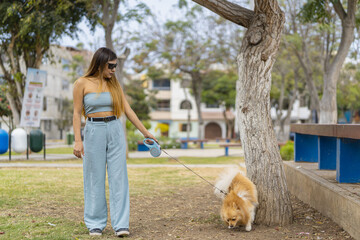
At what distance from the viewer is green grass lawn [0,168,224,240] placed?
15.9 feet

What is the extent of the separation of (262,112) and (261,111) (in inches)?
0.7

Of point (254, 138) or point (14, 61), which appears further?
point (14, 61)

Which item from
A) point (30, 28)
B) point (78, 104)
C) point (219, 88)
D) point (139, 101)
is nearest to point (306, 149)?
point (78, 104)

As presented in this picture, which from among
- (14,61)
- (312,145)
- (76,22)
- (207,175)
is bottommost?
(207,175)

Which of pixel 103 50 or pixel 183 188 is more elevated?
pixel 103 50

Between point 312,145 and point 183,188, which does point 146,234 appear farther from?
point 312,145

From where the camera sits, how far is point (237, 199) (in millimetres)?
4816

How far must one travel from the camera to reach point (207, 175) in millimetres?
10852

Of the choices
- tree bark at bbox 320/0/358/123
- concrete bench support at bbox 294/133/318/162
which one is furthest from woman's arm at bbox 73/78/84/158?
tree bark at bbox 320/0/358/123

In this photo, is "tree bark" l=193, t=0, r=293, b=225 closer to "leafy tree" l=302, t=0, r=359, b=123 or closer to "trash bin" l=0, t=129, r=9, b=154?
"leafy tree" l=302, t=0, r=359, b=123

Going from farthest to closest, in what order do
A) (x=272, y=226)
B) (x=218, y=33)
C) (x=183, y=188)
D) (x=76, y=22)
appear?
(x=218, y=33) → (x=76, y=22) → (x=183, y=188) → (x=272, y=226)

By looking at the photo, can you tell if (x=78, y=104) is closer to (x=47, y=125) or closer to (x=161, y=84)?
(x=47, y=125)

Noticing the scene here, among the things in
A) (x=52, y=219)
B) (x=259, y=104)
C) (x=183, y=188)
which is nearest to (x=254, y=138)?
(x=259, y=104)

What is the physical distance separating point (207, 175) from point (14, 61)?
36.2 ft
